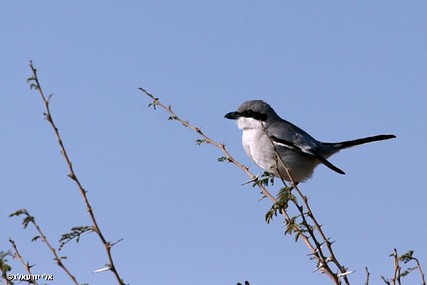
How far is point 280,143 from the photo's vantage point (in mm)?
7133

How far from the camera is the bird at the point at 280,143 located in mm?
6977

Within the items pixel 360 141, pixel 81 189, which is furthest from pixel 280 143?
pixel 81 189

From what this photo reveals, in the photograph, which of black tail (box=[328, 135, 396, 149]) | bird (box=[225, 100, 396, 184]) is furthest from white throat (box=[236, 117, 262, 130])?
black tail (box=[328, 135, 396, 149])

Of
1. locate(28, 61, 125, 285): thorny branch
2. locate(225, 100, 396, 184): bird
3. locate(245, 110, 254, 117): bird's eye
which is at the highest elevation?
locate(245, 110, 254, 117): bird's eye

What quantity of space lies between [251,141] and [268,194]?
278 centimetres

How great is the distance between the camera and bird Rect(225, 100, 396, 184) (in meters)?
6.98

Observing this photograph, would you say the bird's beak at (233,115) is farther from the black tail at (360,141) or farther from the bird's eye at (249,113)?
the black tail at (360,141)

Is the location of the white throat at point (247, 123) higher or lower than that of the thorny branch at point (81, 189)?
higher

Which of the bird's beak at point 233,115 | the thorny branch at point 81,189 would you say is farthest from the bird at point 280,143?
the thorny branch at point 81,189

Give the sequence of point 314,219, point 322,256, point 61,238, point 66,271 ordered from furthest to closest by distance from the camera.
Result: point 314,219 → point 322,256 → point 61,238 → point 66,271

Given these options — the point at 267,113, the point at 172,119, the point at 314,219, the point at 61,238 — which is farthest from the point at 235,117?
the point at 61,238

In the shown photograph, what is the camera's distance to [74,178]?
283 cm

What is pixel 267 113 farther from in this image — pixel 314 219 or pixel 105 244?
pixel 105 244

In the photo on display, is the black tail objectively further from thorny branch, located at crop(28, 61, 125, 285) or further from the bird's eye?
thorny branch, located at crop(28, 61, 125, 285)
